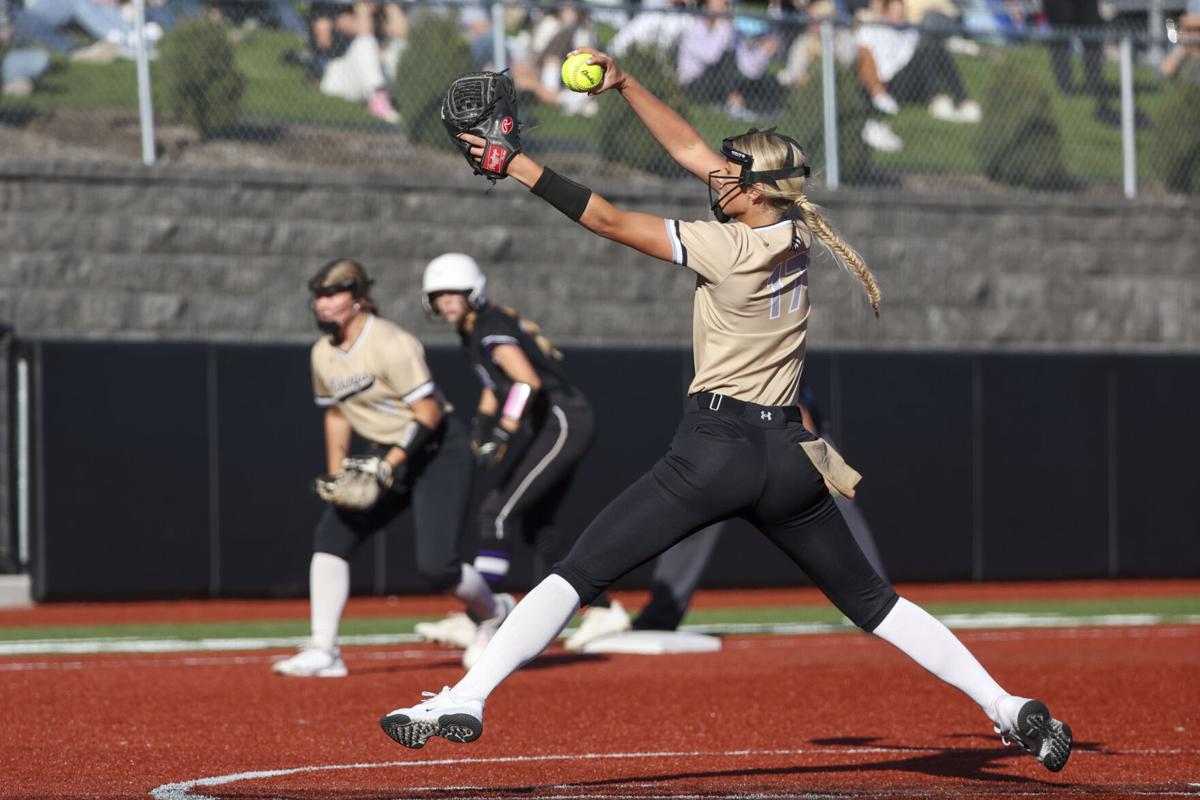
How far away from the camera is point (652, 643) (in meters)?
11.1

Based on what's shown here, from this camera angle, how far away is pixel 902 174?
1831 cm

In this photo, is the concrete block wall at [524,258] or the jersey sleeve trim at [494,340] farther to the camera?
the concrete block wall at [524,258]

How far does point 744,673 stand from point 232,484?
642 centimetres

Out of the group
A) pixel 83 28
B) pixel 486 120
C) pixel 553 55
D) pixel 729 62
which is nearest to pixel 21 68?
pixel 83 28

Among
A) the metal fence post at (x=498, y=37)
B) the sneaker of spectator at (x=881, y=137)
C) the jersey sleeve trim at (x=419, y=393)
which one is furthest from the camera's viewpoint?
the sneaker of spectator at (x=881, y=137)

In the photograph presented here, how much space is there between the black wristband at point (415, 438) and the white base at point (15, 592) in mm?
6692

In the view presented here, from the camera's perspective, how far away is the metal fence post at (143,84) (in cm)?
1579

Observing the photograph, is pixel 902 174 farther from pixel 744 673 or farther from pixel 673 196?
pixel 744 673

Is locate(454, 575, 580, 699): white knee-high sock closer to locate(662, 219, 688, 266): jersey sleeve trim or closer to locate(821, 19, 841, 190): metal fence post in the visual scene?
locate(662, 219, 688, 266): jersey sleeve trim

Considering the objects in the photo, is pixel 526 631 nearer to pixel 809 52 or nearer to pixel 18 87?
pixel 18 87

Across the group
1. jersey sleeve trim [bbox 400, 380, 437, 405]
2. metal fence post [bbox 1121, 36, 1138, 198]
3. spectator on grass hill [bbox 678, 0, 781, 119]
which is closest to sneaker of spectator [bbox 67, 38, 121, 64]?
spectator on grass hill [bbox 678, 0, 781, 119]

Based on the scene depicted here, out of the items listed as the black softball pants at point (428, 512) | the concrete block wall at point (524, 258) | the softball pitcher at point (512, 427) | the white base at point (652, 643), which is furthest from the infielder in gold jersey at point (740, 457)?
the concrete block wall at point (524, 258)

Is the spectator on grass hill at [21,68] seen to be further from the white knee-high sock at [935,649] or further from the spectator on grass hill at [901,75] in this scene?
the white knee-high sock at [935,649]

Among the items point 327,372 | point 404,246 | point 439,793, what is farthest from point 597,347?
point 439,793
